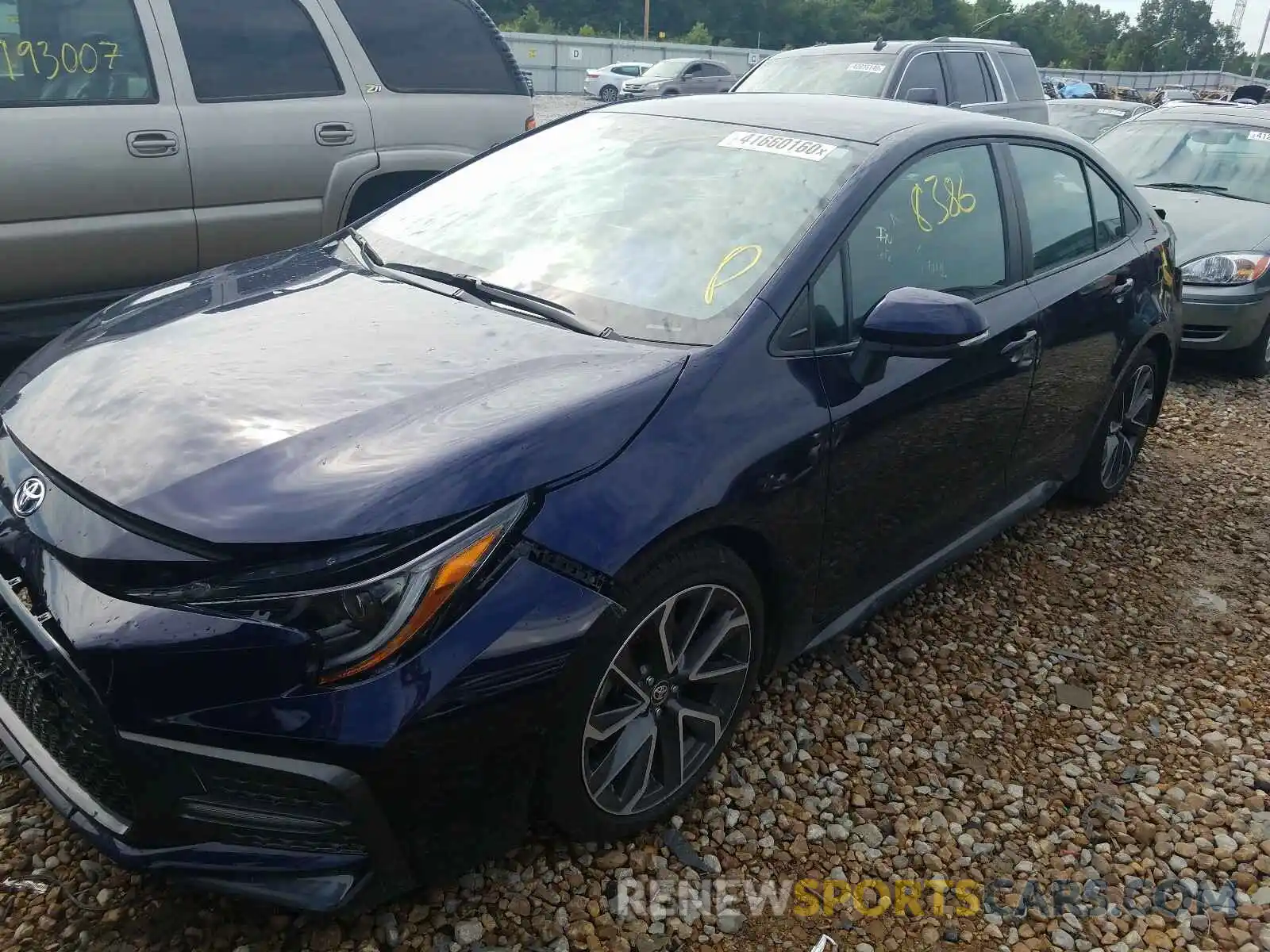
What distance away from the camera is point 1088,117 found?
37.7ft

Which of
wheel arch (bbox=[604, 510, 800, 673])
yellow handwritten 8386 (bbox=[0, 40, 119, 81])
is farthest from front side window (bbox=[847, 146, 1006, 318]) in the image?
yellow handwritten 8386 (bbox=[0, 40, 119, 81])

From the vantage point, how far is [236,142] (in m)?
4.84

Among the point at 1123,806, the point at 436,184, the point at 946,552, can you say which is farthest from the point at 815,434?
the point at 436,184

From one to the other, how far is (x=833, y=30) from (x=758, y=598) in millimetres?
77083

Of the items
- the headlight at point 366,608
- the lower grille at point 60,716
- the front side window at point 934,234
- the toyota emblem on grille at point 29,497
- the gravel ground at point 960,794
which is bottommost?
the gravel ground at point 960,794

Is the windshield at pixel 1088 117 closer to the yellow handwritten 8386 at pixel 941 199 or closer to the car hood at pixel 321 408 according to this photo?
the yellow handwritten 8386 at pixel 941 199

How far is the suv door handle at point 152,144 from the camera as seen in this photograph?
4.53 m

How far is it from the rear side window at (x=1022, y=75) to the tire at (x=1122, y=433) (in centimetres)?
757

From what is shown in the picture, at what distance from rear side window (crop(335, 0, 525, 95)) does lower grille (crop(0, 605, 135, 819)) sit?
4.16 m

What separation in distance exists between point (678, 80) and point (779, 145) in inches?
1060

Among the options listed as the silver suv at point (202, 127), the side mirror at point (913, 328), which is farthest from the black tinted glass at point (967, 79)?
the side mirror at point (913, 328)

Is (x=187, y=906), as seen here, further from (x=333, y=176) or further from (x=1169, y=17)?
(x=1169, y=17)

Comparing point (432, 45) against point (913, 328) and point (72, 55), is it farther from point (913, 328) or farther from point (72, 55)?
point (913, 328)

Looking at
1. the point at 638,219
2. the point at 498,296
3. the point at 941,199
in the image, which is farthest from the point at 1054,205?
the point at 498,296
